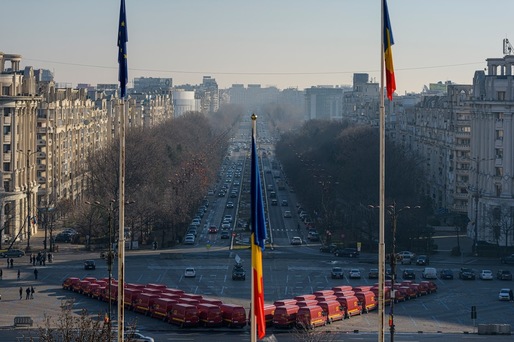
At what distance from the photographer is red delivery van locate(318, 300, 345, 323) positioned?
157 ft

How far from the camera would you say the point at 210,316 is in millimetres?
46312

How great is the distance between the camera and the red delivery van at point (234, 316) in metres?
46.1

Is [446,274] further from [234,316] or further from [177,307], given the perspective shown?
[177,307]

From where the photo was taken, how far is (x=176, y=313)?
1858 inches

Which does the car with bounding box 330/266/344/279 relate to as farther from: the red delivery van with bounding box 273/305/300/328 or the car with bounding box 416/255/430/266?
the red delivery van with bounding box 273/305/300/328

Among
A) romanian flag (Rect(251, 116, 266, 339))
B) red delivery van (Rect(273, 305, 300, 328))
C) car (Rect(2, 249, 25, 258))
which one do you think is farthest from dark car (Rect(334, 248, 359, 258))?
romanian flag (Rect(251, 116, 266, 339))

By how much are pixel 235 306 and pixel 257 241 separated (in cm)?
2648

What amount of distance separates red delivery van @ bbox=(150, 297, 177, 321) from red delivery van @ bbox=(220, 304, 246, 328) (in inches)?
115

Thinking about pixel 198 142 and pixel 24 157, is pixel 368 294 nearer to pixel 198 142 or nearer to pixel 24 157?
pixel 24 157

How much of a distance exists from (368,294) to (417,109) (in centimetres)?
7524

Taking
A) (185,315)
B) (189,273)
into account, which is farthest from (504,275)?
(185,315)

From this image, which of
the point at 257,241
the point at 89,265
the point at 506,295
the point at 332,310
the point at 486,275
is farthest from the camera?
the point at 89,265

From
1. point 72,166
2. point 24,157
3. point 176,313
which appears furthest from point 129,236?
point 176,313

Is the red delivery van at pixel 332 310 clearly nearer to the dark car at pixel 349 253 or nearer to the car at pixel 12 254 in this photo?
the dark car at pixel 349 253
